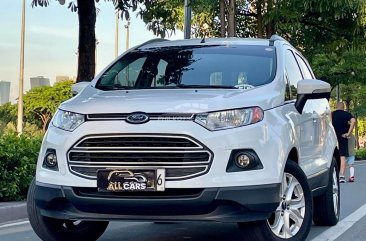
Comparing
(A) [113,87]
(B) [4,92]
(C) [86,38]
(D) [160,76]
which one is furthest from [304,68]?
(B) [4,92]

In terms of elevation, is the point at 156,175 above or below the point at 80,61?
below

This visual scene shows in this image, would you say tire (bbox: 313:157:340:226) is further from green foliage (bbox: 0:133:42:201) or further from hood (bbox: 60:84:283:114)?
green foliage (bbox: 0:133:42:201)

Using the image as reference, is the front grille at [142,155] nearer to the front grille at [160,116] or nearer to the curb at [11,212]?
the front grille at [160,116]

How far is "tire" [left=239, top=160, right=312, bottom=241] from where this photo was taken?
196 inches

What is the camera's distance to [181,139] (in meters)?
4.70

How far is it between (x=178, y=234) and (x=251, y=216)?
2016 mm

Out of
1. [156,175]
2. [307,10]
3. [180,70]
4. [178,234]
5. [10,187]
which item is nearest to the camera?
[156,175]

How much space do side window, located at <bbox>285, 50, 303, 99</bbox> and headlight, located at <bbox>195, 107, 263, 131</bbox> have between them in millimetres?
1053

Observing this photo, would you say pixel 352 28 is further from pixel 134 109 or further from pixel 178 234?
pixel 134 109

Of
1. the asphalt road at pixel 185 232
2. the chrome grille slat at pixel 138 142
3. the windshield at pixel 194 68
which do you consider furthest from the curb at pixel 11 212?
the chrome grille slat at pixel 138 142

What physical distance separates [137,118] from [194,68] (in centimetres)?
122

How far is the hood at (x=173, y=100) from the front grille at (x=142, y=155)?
22 centimetres

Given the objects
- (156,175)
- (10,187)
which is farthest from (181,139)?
(10,187)

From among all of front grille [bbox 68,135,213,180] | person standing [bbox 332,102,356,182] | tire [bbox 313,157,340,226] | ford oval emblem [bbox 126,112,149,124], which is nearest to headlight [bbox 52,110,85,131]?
front grille [bbox 68,135,213,180]
